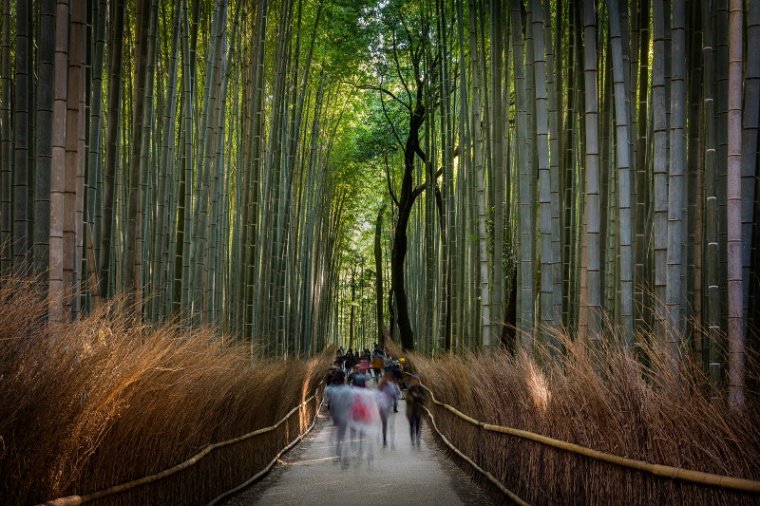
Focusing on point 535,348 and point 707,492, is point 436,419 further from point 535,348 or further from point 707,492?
point 707,492

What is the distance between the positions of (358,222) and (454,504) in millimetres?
23110

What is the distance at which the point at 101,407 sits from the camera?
3.28m

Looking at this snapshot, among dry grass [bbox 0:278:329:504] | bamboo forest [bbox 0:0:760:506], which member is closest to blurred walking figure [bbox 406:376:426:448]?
bamboo forest [bbox 0:0:760:506]

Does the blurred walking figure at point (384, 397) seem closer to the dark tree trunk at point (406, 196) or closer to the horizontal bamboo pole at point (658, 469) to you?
the horizontal bamboo pole at point (658, 469)

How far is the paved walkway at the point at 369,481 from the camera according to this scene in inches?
238

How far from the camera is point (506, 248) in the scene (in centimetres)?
1142

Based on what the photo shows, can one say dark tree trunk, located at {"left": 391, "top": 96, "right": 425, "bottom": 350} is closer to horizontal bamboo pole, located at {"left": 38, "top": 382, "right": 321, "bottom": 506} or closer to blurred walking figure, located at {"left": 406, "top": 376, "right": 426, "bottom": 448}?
blurred walking figure, located at {"left": 406, "top": 376, "right": 426, "bottom": 448}

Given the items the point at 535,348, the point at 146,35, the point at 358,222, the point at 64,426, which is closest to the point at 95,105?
the point at 146,35

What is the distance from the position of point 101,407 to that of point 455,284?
8.42m

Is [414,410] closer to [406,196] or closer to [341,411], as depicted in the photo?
[341,411]

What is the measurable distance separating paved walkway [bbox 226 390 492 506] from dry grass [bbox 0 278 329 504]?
0.67 metres

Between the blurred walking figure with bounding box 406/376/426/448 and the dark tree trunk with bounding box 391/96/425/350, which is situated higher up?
the dark tree trunk with bounding box 391/96/425/350

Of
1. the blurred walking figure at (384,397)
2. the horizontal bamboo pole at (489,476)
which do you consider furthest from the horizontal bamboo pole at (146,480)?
the horizontal bamboo pole at (489,476)

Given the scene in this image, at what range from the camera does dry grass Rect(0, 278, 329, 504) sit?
2.72 metres
